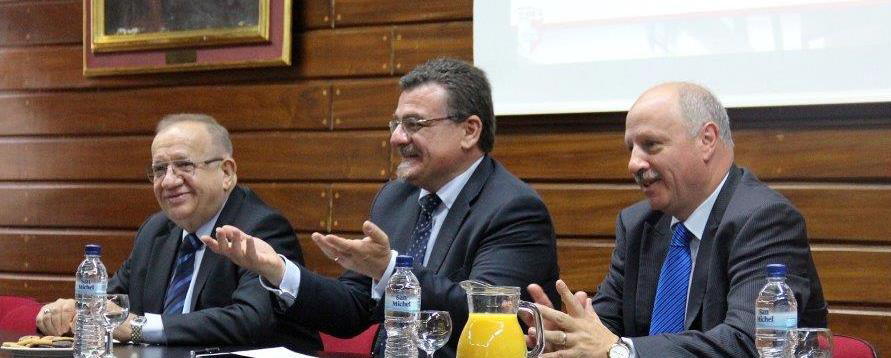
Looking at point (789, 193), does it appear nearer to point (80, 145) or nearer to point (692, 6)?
point (692, 6)

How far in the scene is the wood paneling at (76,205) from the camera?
20.4 ft

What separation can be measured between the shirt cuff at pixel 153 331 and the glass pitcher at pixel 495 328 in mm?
1366

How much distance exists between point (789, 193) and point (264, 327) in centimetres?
230

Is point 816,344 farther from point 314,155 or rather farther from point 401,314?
point 314,155

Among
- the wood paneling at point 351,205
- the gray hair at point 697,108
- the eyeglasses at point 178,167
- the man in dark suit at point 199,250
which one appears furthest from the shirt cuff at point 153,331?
the wood paneling at point 351,205

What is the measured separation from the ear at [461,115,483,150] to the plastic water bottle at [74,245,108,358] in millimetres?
1251

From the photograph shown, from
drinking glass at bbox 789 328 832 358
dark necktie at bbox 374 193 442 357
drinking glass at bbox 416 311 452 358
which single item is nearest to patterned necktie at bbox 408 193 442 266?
dark necktie at bbox 374 193 442 357

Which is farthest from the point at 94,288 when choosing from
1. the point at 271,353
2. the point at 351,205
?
the point at 351,205

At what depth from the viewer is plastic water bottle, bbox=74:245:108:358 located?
9.44 feet

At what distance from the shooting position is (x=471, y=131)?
12.3ft

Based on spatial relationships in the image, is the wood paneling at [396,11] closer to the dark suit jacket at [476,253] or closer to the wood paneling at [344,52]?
the wood paneling at [344,52]

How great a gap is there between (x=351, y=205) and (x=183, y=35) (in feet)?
4.33

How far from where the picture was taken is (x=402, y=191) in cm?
387

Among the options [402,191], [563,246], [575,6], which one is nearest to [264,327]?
[402,191]
